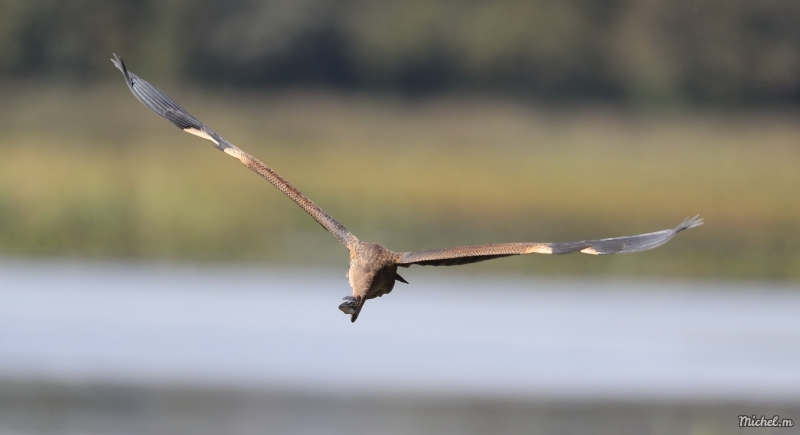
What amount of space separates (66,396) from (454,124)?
1036cm

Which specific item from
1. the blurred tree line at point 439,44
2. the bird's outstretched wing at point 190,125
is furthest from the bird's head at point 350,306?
the blurred tree line at point 439,44

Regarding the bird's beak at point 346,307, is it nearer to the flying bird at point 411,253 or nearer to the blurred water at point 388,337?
the flying bird at point 411,253

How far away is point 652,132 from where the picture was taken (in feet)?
74.4

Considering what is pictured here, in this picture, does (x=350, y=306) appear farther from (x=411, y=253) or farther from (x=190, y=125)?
(x=190, y=125)

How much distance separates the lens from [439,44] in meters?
23.5

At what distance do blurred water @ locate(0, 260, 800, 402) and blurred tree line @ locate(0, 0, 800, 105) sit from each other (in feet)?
12.7

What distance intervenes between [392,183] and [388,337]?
17.3 feet

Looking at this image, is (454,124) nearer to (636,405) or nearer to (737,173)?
(737,173)

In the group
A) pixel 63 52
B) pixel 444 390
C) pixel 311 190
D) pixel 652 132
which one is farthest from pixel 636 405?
pixel 63 52

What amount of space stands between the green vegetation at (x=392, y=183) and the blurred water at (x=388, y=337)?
1463mm

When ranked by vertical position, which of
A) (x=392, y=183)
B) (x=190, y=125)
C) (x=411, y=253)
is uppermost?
(x=392, y=183)

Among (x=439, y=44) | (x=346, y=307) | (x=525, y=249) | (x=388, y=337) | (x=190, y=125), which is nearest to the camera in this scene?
(x=346, y=307)

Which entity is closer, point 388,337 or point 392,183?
point 388,337

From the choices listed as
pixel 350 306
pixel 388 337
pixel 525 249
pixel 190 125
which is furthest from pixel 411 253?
pixel 388 337
